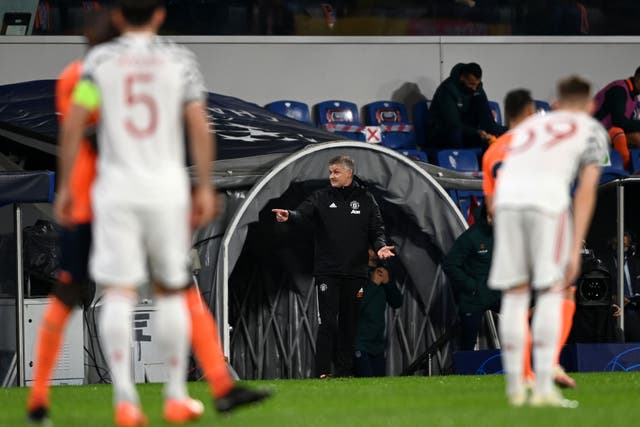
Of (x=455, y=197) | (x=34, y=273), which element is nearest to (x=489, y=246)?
(x=455, y=197)

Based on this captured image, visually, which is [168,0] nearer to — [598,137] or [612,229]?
[612,229]

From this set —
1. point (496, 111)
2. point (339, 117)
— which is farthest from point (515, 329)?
point (496, 111)

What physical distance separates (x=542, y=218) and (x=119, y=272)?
211 centimetres

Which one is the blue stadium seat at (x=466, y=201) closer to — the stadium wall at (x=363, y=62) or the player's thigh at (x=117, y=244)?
the stadium wall at (x=363, y=62)

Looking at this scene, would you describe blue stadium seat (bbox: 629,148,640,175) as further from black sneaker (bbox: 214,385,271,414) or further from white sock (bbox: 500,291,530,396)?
black sneaker (bbox: 214,385,271,414)

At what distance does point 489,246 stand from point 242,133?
2885 millimetres

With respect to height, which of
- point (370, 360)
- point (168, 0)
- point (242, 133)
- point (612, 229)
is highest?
point (168, 0)

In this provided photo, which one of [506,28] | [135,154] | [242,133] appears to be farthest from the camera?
[506,28]

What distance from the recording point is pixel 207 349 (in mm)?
6668

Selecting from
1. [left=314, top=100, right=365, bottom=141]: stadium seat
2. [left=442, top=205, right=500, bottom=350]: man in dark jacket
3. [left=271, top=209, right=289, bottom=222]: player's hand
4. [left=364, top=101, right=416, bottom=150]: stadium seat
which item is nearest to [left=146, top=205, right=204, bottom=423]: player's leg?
[left=271, top=209, right=289, bottom=222]: player's hand

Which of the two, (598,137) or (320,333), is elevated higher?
(598,137)

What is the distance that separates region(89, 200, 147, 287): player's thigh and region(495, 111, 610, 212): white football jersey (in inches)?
76.5

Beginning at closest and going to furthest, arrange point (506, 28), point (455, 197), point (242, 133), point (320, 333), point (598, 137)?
1. point (598, 137)
2. point (320, 333)
3. point (242, 133)
4. point (455, 197)
5. point (506, 28)

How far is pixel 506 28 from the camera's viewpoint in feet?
68.4
